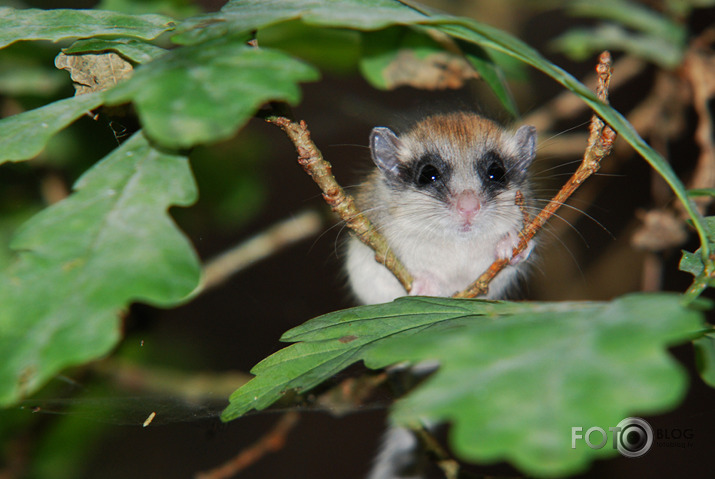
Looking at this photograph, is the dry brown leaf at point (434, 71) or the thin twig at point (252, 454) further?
the dry brown leaf at point (434, 71)

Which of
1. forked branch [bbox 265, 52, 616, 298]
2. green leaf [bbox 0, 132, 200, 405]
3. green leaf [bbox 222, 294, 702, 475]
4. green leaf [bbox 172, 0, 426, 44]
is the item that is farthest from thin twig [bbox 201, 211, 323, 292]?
green leaf [bbox 222, 294, 702, 475]

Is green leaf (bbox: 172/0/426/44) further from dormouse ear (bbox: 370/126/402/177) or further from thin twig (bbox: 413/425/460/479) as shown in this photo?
thin twig (bbox: 413/425/460/479)

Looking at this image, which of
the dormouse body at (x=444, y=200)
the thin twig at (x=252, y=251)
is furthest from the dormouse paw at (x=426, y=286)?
the thin twig at (x=252, y=251)

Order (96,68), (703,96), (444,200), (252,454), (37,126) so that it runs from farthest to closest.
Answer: (703,96)
(444,200)
(252,454)
(96,68)
(37,126)

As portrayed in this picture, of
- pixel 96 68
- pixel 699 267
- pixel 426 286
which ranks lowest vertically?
pixel 426 286

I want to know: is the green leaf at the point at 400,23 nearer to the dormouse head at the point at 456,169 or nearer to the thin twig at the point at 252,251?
the dormouse head at the point at 456,169

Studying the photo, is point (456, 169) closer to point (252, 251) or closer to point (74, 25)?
point (252, 251)

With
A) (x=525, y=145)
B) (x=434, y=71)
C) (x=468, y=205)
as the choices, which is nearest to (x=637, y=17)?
(x=525, y=145)
